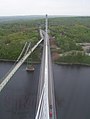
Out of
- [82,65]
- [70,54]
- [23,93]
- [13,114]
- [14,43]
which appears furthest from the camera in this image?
[14,43]

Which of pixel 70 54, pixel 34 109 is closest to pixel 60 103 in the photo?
pixel 34 109

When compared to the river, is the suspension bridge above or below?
above

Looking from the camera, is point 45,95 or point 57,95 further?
point 57,95

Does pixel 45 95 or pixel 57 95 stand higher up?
pixel 45 95

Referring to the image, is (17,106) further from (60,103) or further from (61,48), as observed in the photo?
(61,48)

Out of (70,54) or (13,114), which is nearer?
(13,114)

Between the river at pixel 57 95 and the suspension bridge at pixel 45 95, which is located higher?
the suspension bridge at pixel 45 95

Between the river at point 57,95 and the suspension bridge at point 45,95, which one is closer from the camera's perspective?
the suspension bridge at point 45,95

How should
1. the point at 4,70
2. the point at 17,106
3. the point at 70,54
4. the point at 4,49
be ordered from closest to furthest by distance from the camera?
1. the point at 17,106
2. the point at 4,70
3. the point at 70,54
4. the point at 4,49
